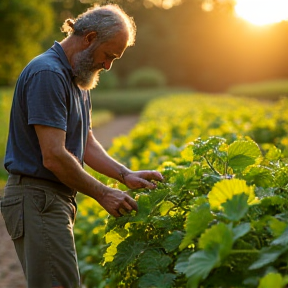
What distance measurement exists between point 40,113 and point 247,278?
4.15 ft

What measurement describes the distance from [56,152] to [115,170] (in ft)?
2.17

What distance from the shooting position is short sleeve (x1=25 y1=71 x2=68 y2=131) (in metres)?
2.63

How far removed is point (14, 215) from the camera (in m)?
2.83

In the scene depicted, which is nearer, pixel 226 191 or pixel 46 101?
pixel 226 191

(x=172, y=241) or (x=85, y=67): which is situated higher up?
(x=85, y=67)

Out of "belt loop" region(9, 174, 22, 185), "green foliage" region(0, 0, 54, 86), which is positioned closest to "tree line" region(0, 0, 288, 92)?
"green foliage" region(0, 0, 54, 86)

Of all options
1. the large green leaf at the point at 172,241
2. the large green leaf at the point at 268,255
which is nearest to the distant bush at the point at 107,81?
the large green leaf at the point at 172,241

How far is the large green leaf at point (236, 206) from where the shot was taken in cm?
172

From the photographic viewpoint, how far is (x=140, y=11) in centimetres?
6725

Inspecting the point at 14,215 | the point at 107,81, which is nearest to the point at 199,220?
the point at 14,215

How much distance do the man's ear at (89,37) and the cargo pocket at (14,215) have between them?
76 cm

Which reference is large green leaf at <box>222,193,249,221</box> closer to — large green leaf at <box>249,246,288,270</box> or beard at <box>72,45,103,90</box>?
large green leaf at <box>249,246,288,270</box>

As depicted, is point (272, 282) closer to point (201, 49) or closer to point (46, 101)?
point (46, 101)

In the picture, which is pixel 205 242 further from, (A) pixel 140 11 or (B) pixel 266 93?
(A) pixel 140 11
